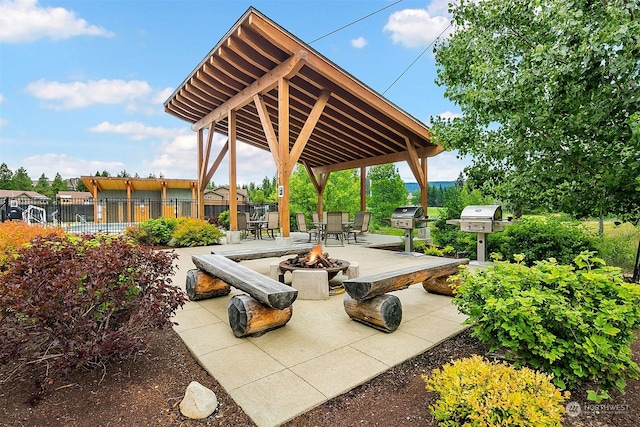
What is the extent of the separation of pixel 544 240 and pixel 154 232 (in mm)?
9203

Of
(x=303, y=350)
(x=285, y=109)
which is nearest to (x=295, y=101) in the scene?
(x=285, y=109)

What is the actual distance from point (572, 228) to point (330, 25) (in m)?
7.32

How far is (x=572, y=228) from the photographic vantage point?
5336 mm

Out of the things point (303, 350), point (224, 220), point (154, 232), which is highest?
point (224, 220)

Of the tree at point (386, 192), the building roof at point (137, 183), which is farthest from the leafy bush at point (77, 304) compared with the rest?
the building roof at point (137, 183)

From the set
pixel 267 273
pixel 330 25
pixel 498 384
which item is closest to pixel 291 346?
pixel 498 384

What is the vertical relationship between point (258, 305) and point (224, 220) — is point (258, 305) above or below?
below

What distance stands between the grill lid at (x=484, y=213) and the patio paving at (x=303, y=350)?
212 centimetres

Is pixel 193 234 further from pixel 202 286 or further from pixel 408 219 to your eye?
pixel 408 219

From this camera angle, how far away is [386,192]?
15.3 meters

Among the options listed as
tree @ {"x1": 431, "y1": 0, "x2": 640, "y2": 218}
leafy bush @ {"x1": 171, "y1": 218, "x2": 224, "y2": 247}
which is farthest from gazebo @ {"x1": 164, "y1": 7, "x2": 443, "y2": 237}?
tree @ {"x1": 431, "y1": 0, "x2": 640, "y2": 218}

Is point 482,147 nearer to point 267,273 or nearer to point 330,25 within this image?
point 267,273

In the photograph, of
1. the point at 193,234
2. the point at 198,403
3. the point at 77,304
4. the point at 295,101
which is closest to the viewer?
the point at 198,403

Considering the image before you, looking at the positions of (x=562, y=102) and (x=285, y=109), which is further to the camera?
(x=285, y=109)
